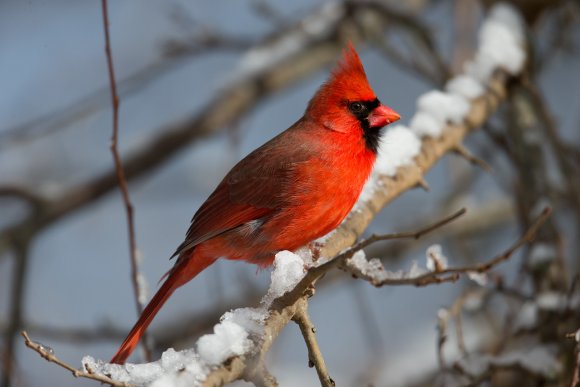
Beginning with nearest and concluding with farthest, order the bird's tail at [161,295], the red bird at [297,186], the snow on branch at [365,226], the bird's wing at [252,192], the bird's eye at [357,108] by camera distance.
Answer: the snow on branch at [365,226] < the bird's tail at [161,295] < the red bird at [297,186] < the bird's wing at [252,192] < the bird's eye at [357,108]

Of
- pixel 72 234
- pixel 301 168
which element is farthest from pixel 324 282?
pixel 72 234

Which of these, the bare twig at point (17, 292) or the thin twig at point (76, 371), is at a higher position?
the bare twig at point (17, 292)

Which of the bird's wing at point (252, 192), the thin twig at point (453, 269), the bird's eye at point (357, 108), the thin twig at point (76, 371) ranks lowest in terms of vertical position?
the thin twig at point (453, 269)

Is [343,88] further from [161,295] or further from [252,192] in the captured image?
[161,295]

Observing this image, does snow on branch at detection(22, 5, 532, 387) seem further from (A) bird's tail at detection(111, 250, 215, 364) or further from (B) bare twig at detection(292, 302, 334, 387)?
(A) bird's tail at detection(111, 250, 215, 364)

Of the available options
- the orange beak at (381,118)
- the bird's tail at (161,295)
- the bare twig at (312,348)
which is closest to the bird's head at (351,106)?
the orange beak at (381,118)

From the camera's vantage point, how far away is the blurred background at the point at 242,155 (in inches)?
110

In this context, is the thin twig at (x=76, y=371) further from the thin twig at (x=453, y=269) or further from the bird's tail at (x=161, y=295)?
the bird's tail at (x=161, y=295)

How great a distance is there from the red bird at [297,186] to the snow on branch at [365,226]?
3.2 inches

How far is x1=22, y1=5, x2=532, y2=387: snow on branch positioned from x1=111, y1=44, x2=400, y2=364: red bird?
83 mm

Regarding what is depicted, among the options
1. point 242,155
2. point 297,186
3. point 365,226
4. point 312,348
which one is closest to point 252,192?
point 297,186

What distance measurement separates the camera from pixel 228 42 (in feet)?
13.0

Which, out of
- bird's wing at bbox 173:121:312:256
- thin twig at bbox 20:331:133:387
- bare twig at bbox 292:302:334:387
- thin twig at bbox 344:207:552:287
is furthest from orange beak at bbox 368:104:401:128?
thin twig at bbox 20:331:133:387

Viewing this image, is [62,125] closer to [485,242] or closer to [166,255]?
[166,255]
